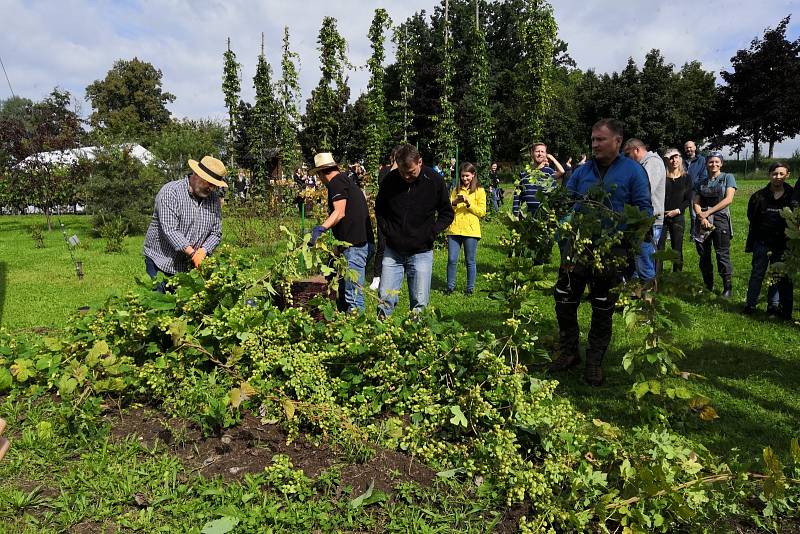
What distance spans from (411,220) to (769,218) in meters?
4.23

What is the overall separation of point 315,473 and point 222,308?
52.1 inches

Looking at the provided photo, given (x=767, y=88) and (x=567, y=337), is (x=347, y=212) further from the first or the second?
(x=767, y=88)

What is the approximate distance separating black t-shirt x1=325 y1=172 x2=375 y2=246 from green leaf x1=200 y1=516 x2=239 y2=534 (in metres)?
3.13

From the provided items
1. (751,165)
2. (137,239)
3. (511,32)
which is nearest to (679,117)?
(751,165)

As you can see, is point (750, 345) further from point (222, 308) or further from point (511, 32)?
point (511, 32)

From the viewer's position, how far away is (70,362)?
11.5 ft

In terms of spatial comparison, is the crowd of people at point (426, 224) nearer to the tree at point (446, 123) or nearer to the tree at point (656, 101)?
the tree at point (446, 123)

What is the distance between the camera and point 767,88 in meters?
35.2

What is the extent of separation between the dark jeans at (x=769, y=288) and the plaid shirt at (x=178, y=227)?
5.96m

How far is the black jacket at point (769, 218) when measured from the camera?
19.0 feet

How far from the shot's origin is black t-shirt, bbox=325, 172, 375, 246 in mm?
5188

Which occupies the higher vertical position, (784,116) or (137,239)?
(784,116)

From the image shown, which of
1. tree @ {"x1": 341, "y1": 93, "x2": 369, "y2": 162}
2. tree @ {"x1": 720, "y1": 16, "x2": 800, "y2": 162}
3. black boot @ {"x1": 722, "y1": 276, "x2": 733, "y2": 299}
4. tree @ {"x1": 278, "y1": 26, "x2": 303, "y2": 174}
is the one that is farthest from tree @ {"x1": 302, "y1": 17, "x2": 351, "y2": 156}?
tree @ {"x1": 720, "y1": 16, "x2": 800, "y2": 162}

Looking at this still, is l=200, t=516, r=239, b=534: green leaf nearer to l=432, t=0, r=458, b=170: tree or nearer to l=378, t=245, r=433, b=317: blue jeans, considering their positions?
l=378, t=245, r=433, b=317: blue jeans
